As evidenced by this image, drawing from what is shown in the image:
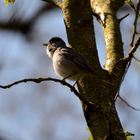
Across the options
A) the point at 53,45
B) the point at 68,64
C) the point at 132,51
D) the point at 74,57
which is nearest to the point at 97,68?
the point at 132,51

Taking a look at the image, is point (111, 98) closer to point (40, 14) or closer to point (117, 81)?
point (117, 81)

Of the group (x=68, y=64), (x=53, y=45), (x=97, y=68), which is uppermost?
(x=53, y=45)

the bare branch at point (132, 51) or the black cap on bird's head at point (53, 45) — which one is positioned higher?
the black cap on bird's head at point (53, 45)

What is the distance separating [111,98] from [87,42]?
0.51 metres

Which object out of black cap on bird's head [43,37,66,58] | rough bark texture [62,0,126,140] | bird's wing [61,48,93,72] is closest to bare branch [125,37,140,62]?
rough bark texture [62,0,126,140]

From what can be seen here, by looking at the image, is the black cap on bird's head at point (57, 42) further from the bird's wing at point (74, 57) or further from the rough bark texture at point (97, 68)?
the rough bark texture at point (97, 68)

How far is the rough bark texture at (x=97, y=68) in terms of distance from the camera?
388cm

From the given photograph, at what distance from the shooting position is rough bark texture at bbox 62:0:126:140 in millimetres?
3883

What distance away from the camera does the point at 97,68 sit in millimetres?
4172

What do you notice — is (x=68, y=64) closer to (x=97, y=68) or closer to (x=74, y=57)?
(x=74, y=57)

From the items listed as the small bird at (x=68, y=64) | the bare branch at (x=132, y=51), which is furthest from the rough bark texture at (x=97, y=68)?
the small bird at (x=68, y=64)

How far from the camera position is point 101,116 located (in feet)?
12.8

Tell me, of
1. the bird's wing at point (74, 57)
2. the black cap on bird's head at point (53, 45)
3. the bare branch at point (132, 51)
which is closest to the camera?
the bare branch at point (132, 51)

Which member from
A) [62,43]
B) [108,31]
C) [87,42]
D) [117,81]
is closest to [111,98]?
[117,81]
